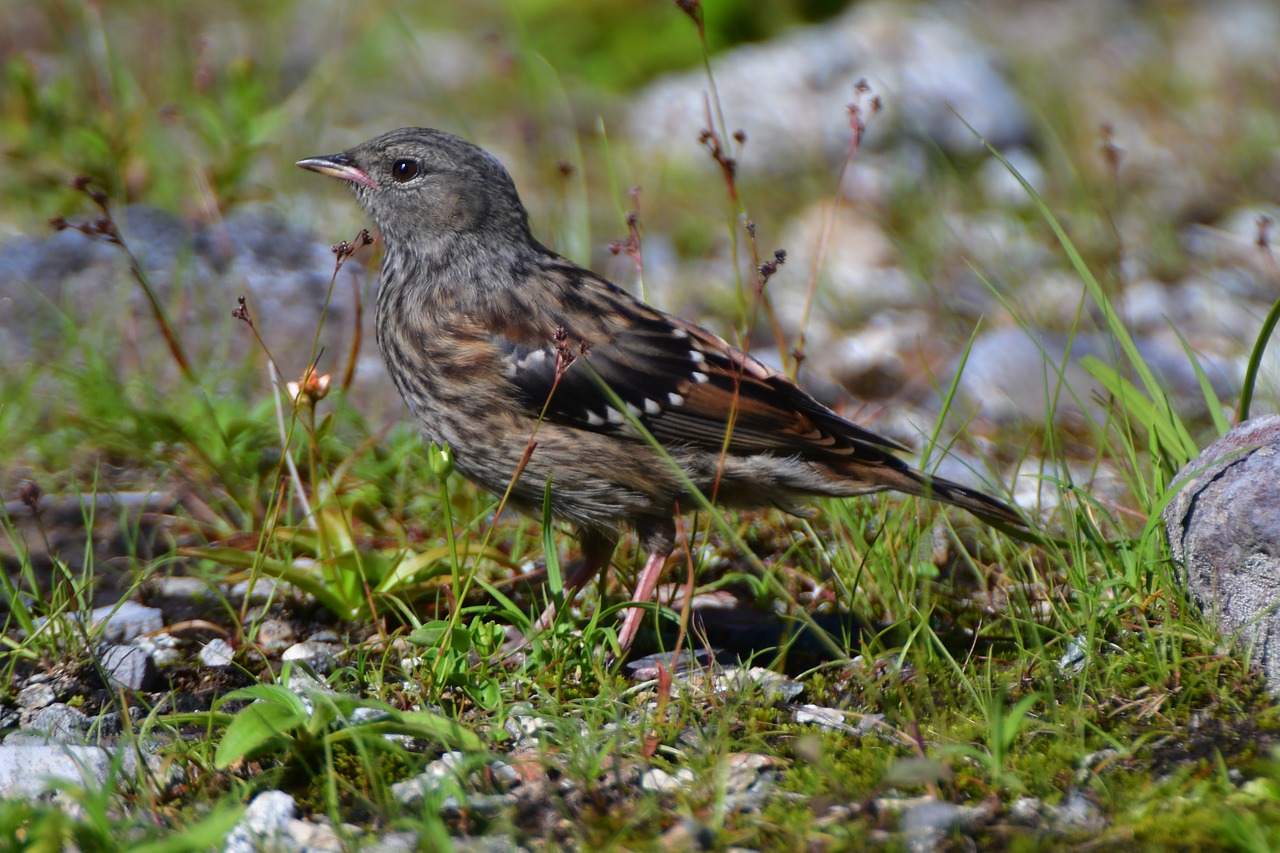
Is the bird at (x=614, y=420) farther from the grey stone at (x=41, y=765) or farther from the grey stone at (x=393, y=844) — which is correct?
the grey stone at (x=41, y=765)

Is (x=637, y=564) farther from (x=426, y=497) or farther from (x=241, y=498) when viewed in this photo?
(x=241, y=498)

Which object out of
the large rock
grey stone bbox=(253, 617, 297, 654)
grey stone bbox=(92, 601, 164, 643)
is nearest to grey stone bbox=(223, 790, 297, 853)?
grey stone bbox=(253, 617, 297, 654)

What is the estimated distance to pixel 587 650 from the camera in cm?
354

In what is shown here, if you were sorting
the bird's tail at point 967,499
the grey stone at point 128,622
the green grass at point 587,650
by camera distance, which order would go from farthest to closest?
the grey stone at point 128,622 < the bird's tail at point 967,499 < the green grass at point 587,650

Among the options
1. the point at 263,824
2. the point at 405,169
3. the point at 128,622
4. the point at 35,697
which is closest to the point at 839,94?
the point at 405,169

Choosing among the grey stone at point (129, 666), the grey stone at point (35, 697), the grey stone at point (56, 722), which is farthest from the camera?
the grey stone at point (129, 666)

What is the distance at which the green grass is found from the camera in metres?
2.84

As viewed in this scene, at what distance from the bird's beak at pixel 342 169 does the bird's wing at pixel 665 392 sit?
1.11m

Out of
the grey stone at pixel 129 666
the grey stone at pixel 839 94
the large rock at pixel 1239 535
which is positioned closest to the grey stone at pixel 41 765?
the grey stone at pixel 129 666

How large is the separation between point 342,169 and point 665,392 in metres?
1.73

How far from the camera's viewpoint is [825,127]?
9.22 metres

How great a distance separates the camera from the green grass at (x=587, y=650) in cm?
284

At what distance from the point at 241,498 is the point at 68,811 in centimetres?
181

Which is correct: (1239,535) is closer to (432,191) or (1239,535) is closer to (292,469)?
(292,469)
